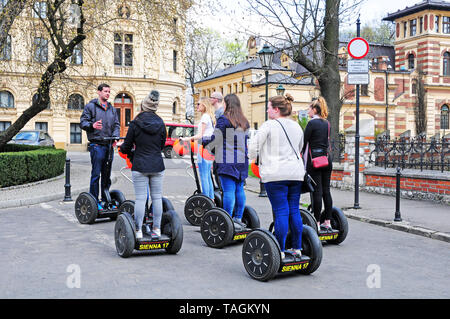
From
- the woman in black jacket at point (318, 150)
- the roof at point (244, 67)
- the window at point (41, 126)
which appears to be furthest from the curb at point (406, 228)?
the roof at point (244, 67)

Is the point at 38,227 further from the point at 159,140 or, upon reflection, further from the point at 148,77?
the point at 148,77

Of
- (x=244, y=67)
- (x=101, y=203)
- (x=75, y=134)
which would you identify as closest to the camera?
(x=101, y=203)

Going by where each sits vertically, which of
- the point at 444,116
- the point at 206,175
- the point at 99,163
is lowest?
the point at 206,175

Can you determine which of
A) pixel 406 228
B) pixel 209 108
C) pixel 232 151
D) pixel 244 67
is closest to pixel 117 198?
pixel 209 108

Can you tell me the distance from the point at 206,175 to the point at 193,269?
281cm

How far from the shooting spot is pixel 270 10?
57.4 feet

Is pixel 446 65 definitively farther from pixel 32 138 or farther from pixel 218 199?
pixel 218 199

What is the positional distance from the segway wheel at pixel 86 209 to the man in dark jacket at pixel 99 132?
15 cm

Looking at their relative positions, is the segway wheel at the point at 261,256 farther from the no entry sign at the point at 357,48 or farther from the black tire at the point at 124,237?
the no entry sign at the point at 357,48

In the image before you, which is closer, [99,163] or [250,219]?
[250,219]

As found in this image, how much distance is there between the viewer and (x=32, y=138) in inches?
1058

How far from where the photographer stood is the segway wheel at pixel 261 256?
5234 mm

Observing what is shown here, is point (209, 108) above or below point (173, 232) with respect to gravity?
above
